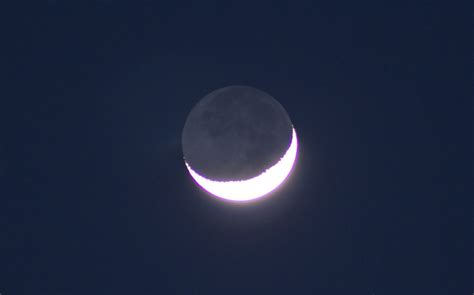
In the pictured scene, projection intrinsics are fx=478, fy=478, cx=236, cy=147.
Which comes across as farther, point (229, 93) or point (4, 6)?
point (4, 6)

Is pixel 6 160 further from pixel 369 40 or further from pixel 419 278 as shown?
pixel 419 278

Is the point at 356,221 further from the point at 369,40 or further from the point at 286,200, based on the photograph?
the point at 369,40

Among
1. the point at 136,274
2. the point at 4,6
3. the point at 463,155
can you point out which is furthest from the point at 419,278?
the point at 4,6

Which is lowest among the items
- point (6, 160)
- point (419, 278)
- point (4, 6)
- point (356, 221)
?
point (419, 278)

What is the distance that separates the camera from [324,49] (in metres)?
10.9

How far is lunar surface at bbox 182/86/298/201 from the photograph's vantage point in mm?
9508

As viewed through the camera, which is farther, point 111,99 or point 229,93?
point 111,99

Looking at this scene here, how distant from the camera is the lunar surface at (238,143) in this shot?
374 inches

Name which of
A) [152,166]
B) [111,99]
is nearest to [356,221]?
[152,166]

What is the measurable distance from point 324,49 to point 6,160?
770 centimetres

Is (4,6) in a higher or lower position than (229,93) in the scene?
higher

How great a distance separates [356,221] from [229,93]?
3.93 m

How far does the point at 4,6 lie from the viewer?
1134cm

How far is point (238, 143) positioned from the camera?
954 centimetres
